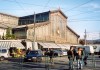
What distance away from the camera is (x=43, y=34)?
59844mm

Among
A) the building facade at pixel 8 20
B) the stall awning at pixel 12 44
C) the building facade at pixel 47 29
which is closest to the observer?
the stall awning at pixel 12 44

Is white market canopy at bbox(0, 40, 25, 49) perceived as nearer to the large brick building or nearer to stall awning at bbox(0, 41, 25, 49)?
stall awning at bbox(0, 41, 25, 49)

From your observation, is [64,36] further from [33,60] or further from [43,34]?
[33,60]

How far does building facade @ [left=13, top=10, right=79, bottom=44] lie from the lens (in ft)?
187

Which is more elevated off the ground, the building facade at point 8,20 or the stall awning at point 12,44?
the building facade at point 8,20

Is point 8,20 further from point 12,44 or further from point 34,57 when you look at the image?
point 34,57

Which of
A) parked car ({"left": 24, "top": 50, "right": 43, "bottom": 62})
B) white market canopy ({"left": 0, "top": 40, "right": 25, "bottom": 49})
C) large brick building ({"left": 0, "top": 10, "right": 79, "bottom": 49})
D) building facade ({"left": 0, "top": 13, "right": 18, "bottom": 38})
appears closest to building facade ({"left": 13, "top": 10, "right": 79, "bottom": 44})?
large brick building ({"left": 0, "top": 10, "right": 79, "bottom": 49})

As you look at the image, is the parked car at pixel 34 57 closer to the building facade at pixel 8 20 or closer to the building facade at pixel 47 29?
the building facade at pixel 47 29

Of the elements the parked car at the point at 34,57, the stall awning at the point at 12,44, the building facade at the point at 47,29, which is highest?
the building facade at the point at 47,29

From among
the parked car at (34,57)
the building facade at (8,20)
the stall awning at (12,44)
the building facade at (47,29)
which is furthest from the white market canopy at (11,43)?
the parked car at (34,57)

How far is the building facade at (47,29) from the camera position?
57.0 metres

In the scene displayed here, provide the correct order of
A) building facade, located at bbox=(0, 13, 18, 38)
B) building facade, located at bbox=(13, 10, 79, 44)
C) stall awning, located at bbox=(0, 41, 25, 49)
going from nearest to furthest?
stall awning, located at bbox=(0, 41, 25, 49), building facade, located at bbox=(13, 10, 79, 44), building facade, located at bbox=(0, 13, 18, 38)

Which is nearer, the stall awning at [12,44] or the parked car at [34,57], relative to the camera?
the parked car at [34,57]

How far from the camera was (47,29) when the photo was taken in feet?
200
